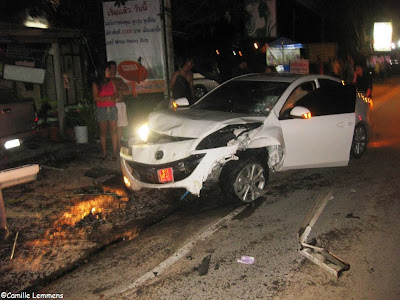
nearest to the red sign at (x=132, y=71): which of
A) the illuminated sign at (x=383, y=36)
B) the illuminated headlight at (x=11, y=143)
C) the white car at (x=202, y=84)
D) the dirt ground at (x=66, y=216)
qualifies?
the dirt ground at (x=66, y=216)

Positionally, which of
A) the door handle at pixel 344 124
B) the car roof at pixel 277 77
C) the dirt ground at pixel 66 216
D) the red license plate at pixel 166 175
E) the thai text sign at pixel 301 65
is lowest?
the dirt ground at pixel 66 216

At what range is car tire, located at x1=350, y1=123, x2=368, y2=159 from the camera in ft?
25.2

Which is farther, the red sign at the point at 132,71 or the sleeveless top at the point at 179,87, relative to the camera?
the red sign at the point at 132,71

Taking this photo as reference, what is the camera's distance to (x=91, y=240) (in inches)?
190

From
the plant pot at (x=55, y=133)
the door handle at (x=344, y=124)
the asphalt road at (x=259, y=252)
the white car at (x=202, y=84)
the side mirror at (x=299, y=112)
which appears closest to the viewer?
the asphalt road at (x=259, y=252)

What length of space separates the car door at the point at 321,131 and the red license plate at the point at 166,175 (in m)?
1.80

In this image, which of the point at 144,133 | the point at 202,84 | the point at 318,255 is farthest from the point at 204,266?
the point at 202,84

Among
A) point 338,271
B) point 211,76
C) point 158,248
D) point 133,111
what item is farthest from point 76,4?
point 338,271

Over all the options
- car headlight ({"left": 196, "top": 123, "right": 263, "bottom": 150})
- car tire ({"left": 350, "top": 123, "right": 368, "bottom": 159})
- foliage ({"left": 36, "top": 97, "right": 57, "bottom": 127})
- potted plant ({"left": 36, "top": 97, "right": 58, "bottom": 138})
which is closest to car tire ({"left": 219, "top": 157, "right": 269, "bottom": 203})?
car headlight ({"left": 196, "top": 123, "right": 263, "bottom": 150})

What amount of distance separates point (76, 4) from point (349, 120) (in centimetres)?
879

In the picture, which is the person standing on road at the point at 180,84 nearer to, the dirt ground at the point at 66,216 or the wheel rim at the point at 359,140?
the dirt ground at the point at 66,216

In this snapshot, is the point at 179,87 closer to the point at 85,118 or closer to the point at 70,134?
the point at 85,118

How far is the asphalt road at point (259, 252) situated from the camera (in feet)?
12.2

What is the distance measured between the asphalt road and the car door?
1.44ft
